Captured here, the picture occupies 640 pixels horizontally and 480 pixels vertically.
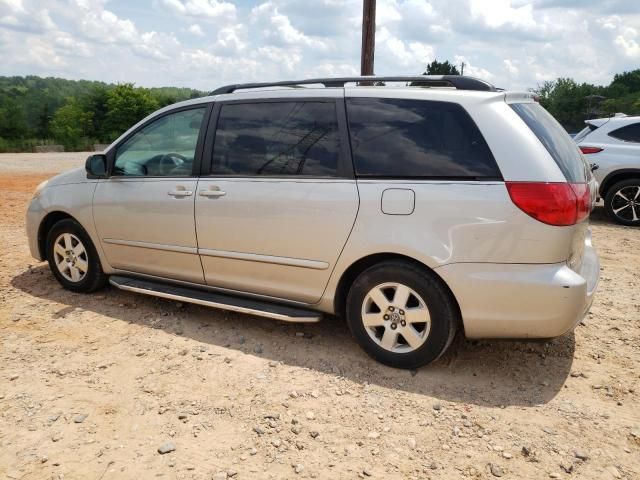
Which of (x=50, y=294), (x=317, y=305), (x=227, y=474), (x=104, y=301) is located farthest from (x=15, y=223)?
(x=227, y=474)

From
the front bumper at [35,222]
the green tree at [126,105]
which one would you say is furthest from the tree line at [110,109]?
the front bumper at [35,222]

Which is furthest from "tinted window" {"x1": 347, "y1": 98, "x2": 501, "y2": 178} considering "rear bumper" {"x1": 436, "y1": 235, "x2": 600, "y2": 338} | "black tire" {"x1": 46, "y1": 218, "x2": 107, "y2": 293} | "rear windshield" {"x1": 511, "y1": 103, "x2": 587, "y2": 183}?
"black tire" {"x1": 46, "y1": 218, "x2": 107, "y2": 293}

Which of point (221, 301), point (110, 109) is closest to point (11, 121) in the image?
point (110, 109)

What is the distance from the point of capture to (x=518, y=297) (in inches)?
120

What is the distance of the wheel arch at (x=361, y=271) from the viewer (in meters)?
3.25

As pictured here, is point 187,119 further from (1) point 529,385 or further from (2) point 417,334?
(1) point 529,385

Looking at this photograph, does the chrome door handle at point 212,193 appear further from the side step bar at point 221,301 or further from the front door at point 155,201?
the side step bar at point 221,301

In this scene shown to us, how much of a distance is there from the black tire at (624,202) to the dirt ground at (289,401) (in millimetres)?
4684

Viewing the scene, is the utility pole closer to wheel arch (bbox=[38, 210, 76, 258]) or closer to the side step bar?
wheel arch (bbox=[38, 210, 76, 258])

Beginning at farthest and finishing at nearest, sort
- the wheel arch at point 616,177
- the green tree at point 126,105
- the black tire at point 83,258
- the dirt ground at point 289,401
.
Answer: the green tree at point 126,105, the wheel arch at point 616,177, the black tire at point 83,258, the dirt ground at point 289,401

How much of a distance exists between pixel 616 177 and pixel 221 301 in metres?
7.36

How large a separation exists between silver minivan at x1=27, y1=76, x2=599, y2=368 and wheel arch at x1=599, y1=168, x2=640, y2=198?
558 centimetres

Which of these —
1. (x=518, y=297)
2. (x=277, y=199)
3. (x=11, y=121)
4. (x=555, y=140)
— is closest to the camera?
(x=518, y=297)

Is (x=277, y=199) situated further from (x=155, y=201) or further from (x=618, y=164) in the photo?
(x=618, y=164)
